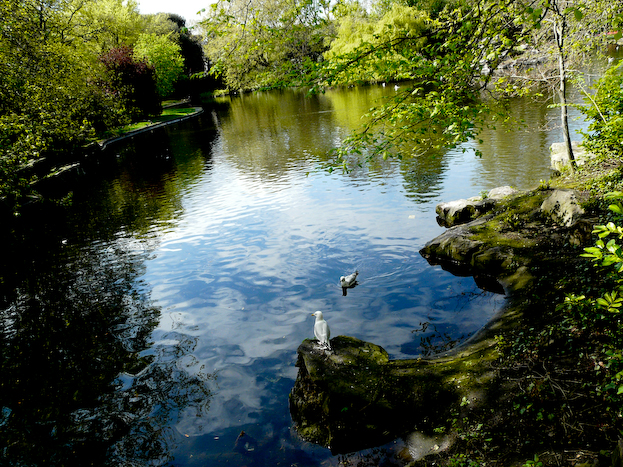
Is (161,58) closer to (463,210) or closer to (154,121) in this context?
(154,121)

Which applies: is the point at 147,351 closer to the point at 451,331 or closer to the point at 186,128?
the point at 451,331

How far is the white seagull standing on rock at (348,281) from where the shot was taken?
11217mm

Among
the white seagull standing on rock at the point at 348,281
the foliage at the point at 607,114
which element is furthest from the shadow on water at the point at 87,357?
the foliage at the point at 607,114

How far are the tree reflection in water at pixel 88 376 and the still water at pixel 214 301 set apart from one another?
0.04 m

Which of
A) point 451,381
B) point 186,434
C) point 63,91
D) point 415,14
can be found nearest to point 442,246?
point 451,381

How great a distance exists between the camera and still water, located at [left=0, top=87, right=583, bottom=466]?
7477 mm

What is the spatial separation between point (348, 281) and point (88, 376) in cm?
678

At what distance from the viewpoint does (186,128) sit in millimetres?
48812

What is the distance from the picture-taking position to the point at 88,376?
358 inches

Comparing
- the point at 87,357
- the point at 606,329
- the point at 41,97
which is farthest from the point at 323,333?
the point at 41,97

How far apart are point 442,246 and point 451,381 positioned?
6.60m

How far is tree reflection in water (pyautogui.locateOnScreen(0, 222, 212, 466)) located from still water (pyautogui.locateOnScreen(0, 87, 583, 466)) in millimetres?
38

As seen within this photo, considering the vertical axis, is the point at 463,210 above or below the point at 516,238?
below

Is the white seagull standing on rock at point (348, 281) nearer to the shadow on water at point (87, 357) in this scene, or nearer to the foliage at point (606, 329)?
the shadow on water at point (87, 357)
